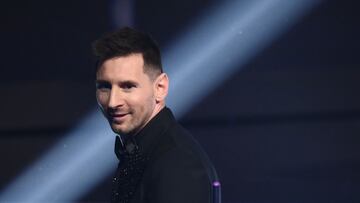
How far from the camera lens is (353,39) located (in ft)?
22.8

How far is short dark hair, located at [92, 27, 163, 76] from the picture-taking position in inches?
58.2

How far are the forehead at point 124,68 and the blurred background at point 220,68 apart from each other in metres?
5.36

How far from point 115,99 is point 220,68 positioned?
560cm

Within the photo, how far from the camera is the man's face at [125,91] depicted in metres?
1.46

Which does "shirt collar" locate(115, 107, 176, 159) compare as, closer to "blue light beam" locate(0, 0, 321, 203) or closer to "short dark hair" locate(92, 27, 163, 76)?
"short dark hair" locate(92, 27, 163, 76)

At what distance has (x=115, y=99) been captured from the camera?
1.46 meters

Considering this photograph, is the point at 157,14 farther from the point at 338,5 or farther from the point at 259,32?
the point at 338,5

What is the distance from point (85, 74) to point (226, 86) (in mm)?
1614

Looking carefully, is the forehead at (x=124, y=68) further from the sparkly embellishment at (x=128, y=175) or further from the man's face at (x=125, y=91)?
the sparkly embellishment at (x=128, y=175)

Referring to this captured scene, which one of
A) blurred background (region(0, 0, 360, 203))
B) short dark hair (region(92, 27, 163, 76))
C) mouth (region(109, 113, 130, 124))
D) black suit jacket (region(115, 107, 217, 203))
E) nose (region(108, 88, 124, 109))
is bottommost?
black suit jacket (region(115, 107, 217, 203))

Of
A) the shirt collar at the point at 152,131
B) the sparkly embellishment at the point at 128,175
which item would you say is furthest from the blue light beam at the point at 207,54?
the shirt collar at the point at 152,131

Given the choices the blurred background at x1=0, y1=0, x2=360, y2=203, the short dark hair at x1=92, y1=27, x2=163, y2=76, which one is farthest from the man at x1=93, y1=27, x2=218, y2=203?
the blurred background at x1=0, y1=0, x2=360, y2=203

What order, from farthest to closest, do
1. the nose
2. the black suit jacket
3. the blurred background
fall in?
the blurred background → the nose → the black suit jacket

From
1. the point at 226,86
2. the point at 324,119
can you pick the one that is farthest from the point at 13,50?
the point at 324,119
